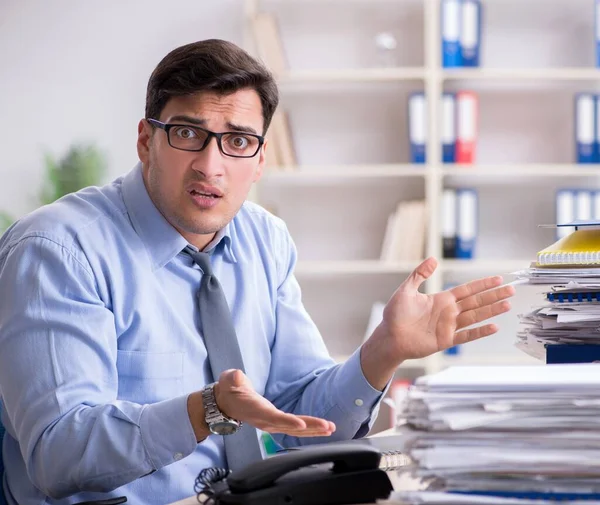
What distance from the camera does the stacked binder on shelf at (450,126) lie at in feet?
12.4

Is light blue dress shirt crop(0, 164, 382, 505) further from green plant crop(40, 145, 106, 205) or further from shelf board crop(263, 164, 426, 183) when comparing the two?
green plant crop(40, 145, 106, 205)

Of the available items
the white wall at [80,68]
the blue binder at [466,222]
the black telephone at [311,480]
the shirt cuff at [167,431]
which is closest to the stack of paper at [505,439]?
the black telephone at [311,480]

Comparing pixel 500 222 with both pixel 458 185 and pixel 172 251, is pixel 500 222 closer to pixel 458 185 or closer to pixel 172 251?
pixel 458 185

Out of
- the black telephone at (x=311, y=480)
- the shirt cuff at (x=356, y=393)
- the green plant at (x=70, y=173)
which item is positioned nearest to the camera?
the black telephone at (x=311, y=480)

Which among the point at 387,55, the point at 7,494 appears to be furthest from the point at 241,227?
the point at 387,55

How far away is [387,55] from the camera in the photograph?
402 centimetres

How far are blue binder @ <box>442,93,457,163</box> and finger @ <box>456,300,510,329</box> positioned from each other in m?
2.57

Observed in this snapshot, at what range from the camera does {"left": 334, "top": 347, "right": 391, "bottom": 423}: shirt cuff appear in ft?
4.81

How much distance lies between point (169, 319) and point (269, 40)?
2.58m

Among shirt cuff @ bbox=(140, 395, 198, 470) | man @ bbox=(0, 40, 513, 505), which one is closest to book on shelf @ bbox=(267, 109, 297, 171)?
man @ bbox=(0, 40, 513, 505)

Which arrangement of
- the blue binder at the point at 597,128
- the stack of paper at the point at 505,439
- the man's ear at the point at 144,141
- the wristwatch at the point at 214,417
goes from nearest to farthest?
1. the stack of paper at the point at 505,439
2. the wristwatch at the point at 214,417
3. the man's ear at the point at 144,141
4. the blue binder at the point at 597,128

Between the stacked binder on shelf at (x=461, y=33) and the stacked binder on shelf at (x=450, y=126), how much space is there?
0.15m

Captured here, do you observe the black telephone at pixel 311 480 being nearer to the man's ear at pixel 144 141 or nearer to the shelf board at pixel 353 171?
the man's ear at pixel 144 141

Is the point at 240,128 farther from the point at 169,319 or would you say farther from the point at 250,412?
the point at 250,412
